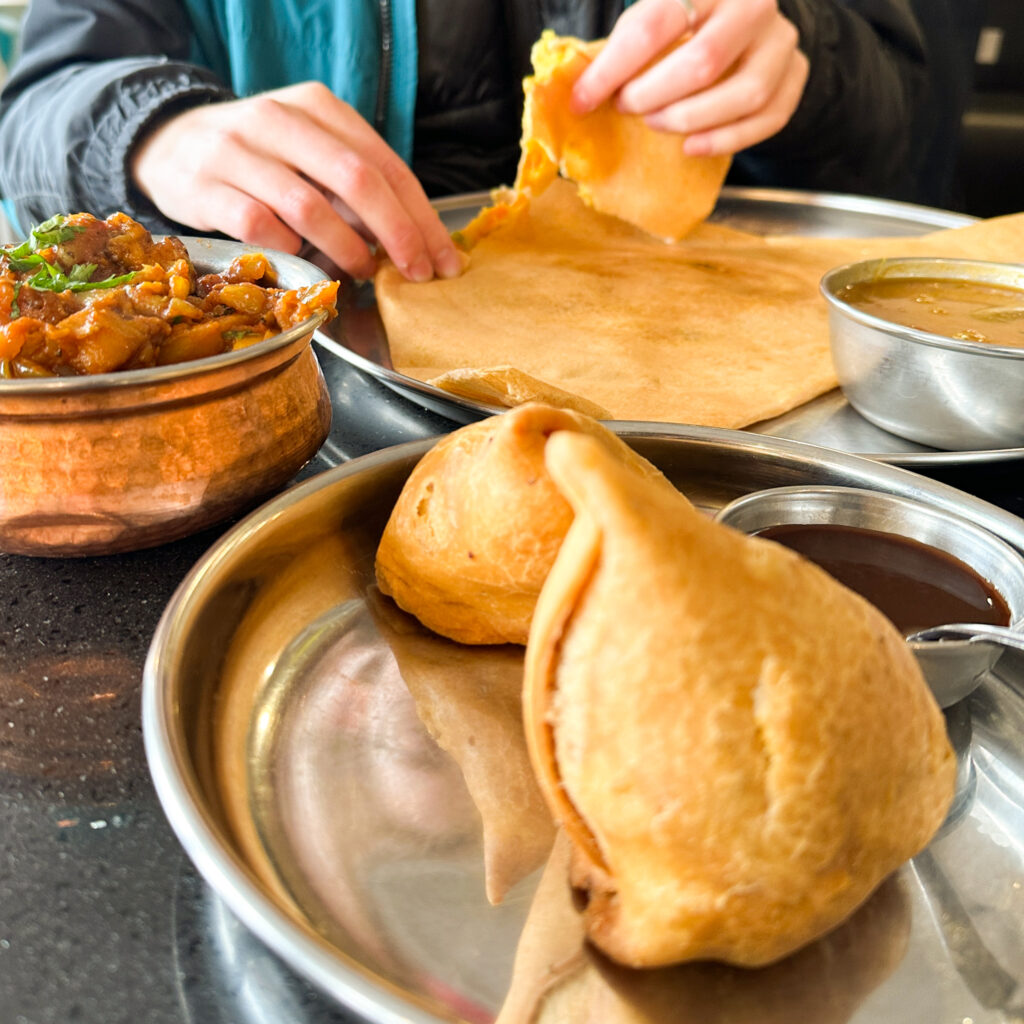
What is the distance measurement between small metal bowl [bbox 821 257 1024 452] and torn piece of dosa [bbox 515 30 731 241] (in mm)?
647

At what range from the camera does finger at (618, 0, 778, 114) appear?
1.70 meters

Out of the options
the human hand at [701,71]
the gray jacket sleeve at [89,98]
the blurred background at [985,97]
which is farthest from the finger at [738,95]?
the blurred background at [985,97]

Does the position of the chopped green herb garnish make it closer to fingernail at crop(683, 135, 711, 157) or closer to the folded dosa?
the folded dosa

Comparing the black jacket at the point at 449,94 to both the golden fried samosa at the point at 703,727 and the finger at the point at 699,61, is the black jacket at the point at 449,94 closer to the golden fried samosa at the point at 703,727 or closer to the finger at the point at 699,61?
the finger at the point at 699,61

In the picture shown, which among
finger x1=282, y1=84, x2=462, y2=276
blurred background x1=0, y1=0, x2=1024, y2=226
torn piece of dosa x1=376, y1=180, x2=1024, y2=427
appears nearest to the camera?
torn piece of dosa x1=376, y1=180, x2=1024, y2=427

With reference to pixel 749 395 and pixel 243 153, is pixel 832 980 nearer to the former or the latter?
pixel 749 395

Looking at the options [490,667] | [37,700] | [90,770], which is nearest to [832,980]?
[490,667]

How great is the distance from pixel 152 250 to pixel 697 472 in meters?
0.71

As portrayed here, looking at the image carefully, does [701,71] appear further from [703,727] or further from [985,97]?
[985,97]

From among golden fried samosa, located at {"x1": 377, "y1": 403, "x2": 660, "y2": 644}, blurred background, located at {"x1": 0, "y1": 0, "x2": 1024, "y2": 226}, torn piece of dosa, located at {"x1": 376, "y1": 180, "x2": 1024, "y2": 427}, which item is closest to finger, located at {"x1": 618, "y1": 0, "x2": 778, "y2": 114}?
torn piece of dosa, located at {"x1": 376, "y1": 180, "x2": 1024, "y2": 427}

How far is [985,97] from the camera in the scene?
14.2 feet

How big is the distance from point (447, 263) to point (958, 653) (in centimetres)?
119

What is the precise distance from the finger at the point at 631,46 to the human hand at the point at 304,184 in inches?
15.9

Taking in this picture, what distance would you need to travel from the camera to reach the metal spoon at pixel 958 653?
2.28ft
